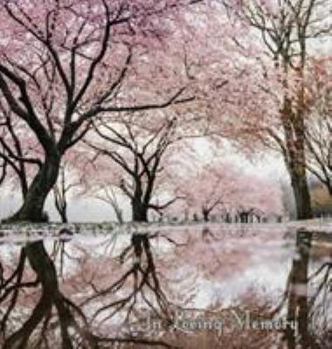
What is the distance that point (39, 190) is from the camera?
840 inches

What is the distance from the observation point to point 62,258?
1023 centimetres

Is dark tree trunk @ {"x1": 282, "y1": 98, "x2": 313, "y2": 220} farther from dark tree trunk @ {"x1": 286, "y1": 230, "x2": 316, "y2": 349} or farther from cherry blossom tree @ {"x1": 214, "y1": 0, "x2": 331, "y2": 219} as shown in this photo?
dark tree trunk @ {"x1": 286, "y1": 230, "x2": 316, "y2": 349}

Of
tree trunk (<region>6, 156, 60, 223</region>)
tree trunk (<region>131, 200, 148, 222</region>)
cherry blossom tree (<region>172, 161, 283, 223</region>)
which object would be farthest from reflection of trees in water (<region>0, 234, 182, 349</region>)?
cherry blossom tree (<region>172, 161, 283, 223</region>)

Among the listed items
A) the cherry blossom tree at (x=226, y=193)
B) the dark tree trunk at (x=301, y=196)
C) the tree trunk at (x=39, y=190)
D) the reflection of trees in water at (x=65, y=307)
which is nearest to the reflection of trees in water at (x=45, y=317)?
the reflection of trees in water at (x=65, y=307)

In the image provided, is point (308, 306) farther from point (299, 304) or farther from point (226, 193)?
point (226, 193)

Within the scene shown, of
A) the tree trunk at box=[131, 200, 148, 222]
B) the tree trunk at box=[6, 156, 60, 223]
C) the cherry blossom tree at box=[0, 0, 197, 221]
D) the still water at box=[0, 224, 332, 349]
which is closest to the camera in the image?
the still water at box=[0, 224, 332, 349]

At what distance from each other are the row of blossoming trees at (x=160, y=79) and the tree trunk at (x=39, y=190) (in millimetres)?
32

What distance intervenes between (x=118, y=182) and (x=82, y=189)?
899 centimetres

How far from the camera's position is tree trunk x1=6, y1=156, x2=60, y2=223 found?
21.3m

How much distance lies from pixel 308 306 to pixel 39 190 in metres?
16.5

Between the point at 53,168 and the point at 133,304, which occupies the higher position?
the point at 53,168

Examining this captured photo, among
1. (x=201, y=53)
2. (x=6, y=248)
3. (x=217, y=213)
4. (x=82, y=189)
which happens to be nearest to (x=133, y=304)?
(x=6, y=248)

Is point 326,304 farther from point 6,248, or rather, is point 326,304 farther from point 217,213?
point 217,213

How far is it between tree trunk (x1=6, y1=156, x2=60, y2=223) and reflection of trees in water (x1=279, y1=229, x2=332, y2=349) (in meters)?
13.4
